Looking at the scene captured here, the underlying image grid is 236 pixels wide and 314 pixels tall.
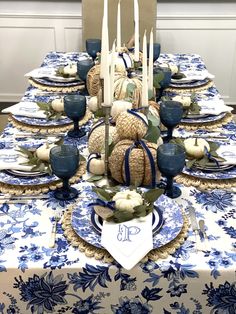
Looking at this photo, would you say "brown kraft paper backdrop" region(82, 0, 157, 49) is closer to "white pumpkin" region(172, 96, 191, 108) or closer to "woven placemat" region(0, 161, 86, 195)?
"white pumpkin" region(172, 96, 191, 108)

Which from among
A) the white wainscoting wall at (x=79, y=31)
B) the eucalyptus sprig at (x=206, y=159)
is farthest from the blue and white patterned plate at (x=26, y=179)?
the white wainscoting wall at (x=79, y=31)

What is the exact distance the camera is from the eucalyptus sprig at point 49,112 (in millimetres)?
1531

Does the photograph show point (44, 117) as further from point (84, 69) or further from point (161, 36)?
point (161, 36)

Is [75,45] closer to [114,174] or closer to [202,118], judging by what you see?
[202,118]

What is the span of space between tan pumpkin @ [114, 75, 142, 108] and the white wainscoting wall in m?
1.74

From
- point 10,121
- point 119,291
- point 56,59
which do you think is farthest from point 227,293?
point 56,59

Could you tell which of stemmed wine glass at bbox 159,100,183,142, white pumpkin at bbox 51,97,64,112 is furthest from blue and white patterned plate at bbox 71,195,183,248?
white pumpkin at bbox 51,97,64,112

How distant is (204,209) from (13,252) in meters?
0.44

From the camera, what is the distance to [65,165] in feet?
3.44

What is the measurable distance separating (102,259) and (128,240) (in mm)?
62

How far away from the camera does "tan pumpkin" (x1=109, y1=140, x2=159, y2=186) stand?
1.06 metres

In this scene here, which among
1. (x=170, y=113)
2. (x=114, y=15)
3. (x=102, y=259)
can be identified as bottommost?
(x=102, y=259)

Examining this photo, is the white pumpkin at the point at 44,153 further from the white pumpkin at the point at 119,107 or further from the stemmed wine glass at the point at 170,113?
the stemmed wine glass at the point at 170,113

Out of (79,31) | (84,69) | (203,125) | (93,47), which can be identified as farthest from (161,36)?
(203,125)
